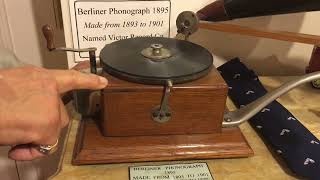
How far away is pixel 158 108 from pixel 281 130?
303 mm

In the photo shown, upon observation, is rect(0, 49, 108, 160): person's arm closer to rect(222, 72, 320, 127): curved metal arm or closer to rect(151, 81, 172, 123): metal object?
rect(151, 81, 172, 123): metal object

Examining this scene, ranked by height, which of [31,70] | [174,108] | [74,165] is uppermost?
[31,70]

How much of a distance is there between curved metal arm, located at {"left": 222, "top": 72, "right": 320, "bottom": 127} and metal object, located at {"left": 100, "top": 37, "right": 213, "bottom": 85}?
0.14 meters

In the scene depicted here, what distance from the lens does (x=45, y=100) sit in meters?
0.51

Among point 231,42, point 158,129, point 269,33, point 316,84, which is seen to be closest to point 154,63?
point 158,129

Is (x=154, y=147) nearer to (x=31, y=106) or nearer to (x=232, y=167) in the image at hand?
(x=232, y=167)

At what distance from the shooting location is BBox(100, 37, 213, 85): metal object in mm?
656

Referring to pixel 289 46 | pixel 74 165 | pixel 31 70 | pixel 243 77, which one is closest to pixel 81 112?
pixel 74 165

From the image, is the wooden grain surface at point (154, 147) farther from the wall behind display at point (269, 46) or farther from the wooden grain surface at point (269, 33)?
the wall behind display at point (269, 46)

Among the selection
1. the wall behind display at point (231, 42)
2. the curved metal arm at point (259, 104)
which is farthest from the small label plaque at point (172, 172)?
the wall behind display at point (231, 42)

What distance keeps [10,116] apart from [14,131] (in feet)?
0.08

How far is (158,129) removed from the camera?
2.36 ft

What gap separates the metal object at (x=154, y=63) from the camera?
0.66 metres

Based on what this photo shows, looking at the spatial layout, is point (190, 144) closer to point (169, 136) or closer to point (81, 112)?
point (169, 136)
